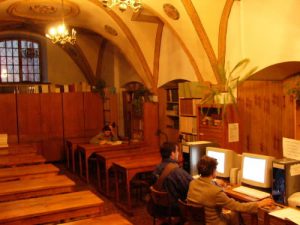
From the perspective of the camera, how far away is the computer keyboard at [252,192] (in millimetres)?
3877

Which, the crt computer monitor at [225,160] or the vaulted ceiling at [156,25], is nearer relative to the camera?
the crt computer monitor at [225,160]

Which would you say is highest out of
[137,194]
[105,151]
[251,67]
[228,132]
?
[251,67]

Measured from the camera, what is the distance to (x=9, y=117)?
10328 mm

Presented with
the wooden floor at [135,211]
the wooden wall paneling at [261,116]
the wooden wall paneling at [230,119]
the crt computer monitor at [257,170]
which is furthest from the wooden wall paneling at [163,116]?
the crt computer monitor at [257,170]

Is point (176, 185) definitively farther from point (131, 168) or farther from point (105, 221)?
point (131, 168)

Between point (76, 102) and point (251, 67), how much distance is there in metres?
6.54

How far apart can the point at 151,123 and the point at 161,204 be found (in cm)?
481

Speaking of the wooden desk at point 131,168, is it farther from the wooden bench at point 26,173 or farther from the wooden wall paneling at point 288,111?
the wooden wall paneling at point 288,111

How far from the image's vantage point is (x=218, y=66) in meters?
6.43

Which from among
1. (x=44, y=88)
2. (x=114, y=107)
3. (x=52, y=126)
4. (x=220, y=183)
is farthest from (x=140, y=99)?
(x=220, y=183)

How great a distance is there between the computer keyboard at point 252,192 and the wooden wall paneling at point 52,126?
301 inches

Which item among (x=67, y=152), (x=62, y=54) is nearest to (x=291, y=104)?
(x=67, y=152)

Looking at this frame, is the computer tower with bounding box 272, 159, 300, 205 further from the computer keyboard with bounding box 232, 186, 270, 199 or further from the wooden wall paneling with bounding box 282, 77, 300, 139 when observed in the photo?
the wooden wall paneling with bounding box 282, 77, 300, 139

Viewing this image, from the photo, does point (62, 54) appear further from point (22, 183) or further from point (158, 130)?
point (22, 183)
